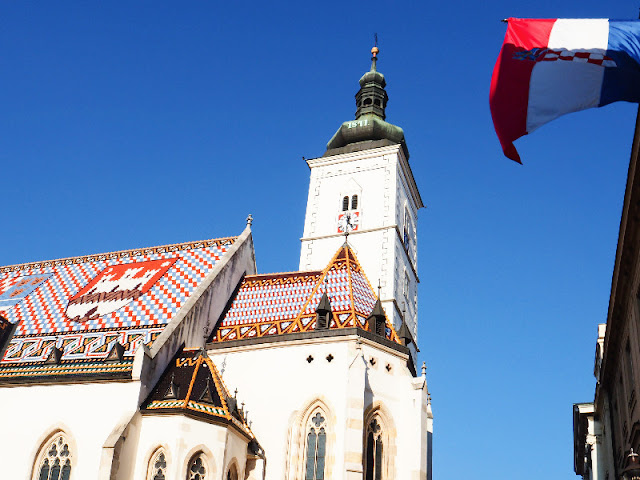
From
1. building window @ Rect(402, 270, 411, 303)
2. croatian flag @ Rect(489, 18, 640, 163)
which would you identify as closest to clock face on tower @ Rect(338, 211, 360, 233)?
building window @ Rect(402, 270, 411, 303)

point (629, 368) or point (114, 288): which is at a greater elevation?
point (114, 288)

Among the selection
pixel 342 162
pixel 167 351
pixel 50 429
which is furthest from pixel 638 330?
pixel 342 162

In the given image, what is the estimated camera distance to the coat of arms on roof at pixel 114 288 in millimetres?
28703

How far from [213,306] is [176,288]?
1.84 metres

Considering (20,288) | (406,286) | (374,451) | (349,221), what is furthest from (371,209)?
(374,451)

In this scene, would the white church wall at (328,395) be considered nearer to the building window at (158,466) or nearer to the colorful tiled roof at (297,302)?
the colorful tiled roof at (297,302)

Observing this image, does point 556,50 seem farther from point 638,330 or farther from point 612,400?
point 612,400

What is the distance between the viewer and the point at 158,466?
2188 cm

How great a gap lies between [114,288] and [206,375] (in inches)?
317

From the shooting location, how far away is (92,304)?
29.2 m

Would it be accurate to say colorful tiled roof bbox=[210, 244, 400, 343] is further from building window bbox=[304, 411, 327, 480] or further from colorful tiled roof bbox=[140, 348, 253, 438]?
building window bbox=[304, 411, 327, 480]

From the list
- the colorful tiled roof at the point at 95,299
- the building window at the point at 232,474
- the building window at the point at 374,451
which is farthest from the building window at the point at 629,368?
the colorful tiled roof at the point at 95,299

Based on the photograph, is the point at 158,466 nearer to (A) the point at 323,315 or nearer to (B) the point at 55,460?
(B) the point at 55,460

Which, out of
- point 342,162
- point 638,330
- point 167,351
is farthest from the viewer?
point 342,162
